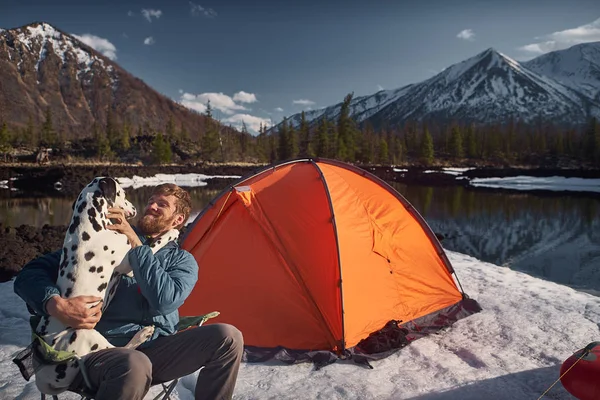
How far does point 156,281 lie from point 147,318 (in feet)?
1.31

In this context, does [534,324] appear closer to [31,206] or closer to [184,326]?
[184,326]

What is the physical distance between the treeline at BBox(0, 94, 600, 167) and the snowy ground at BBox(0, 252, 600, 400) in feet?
187

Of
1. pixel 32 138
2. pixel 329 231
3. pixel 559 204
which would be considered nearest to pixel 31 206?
pixel 329 231

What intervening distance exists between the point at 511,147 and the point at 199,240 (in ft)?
360

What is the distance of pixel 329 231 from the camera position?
15.6ft

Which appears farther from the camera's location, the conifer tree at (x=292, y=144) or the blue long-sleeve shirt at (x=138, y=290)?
the conifer tree at (x=292, y=144)

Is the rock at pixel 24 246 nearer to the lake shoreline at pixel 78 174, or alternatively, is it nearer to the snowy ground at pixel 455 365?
the snowy ground at pixel 455 365

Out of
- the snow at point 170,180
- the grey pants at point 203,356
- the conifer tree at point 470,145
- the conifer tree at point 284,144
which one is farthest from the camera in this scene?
the conifer tree at point 470,145

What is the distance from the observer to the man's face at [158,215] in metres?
2.64

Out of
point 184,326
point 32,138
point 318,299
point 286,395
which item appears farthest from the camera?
point 32,138

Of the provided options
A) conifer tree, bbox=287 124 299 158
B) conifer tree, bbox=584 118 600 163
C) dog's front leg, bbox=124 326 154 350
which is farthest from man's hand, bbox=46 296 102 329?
conifer tree, bbox=584 118 600 163

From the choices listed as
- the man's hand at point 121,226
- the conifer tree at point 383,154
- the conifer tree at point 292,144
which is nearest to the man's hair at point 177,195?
the man's hand at point 121,226

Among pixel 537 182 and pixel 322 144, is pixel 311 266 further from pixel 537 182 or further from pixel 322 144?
pixel 322 144

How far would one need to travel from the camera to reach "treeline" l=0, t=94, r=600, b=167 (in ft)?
206
